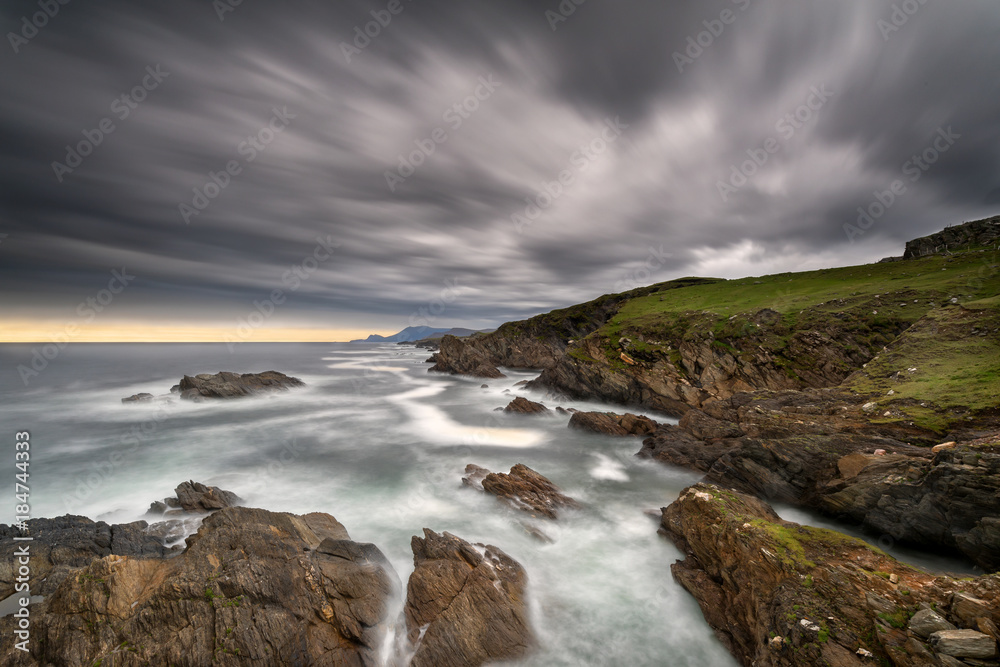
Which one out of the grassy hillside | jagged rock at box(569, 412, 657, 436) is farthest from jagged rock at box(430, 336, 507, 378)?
jagged rock at box(569, 412, 657, 436)

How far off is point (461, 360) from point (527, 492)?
61452mm

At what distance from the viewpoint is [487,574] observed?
36.8ft

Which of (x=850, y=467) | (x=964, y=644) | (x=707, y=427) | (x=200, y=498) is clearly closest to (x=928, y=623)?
(x=964, y=644)

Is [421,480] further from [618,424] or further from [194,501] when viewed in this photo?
[618,424]

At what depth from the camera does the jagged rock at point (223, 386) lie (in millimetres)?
→ 46450

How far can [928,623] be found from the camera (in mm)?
6359

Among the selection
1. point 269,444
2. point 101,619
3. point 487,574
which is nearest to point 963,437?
point 487,574

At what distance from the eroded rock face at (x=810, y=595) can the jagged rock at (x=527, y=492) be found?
6392 mm

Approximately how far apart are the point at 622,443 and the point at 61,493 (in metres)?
35.4

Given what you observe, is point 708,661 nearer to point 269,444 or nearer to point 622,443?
point 622,443

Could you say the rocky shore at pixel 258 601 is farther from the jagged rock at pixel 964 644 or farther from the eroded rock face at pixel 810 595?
the jagged rock at pixel 964 644

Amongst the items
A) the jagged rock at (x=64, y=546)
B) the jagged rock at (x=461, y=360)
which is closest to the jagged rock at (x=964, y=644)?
the jagged rock at (x=64, y=546)

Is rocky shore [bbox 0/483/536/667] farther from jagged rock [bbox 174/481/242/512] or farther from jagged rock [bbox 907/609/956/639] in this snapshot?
jagged rock [bbox 907/609/956/639]

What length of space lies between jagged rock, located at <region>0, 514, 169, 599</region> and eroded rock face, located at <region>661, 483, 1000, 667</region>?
58.9 ft
